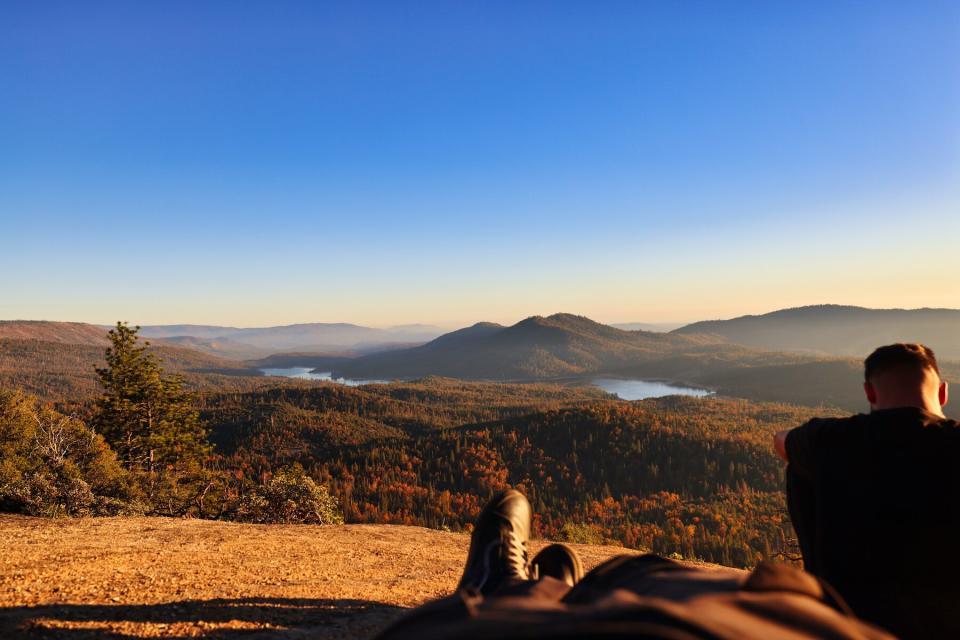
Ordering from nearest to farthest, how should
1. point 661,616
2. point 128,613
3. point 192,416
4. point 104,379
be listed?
point 661,616 → point 128,613 → point 104,379 → point 192,416

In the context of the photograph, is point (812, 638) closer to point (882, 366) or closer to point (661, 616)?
point (661, 616)

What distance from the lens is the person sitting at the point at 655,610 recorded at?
49.0 inches

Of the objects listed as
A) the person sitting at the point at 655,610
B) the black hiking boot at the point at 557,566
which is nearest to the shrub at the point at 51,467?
the black hiking boot at the point at 557,566

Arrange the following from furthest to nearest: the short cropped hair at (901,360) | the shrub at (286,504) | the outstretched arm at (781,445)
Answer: the shrub at (286,504), the outstretched arm at (781,445), the short cropped hair at (901,360)

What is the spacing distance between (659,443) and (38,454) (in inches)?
5538

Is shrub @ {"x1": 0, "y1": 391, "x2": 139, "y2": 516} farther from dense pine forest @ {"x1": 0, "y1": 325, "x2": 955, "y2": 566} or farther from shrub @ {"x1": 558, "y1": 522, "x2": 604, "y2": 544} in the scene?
shrub @ {"x1": 558, "y1": 522, "x2": 604, "y2": 544}

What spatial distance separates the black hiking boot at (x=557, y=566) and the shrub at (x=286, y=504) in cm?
1986

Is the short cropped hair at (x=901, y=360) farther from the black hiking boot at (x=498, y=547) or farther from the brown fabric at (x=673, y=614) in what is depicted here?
the black hiking boot at (x=498, y=547)

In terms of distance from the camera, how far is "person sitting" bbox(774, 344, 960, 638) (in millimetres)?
2814

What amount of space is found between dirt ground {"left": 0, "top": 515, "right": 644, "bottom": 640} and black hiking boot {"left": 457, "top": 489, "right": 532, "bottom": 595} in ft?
10.1

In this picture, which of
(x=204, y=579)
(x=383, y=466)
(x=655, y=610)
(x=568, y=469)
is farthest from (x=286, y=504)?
(x=568, y=469)

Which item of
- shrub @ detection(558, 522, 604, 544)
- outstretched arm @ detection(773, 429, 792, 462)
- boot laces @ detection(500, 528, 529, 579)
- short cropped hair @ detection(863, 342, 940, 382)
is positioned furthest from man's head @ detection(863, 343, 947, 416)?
shrub @ detection(558, 522, 604, 544)

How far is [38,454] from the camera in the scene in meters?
22.1

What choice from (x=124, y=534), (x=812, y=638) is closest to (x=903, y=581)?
(x=812, y=638)
